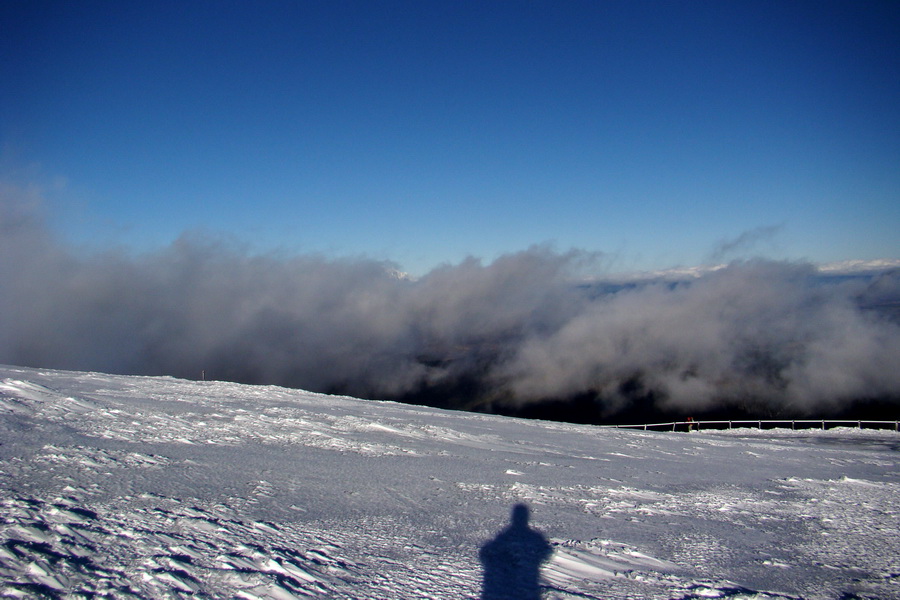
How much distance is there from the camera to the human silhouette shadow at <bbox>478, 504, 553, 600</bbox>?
3.69 meters

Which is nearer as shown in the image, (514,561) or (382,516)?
(514,561)

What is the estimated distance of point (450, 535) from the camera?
15.5 feet

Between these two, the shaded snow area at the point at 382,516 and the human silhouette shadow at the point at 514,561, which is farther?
the human silhouette shadow at the point at 514,561

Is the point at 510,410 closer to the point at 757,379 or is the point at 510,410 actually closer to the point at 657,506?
the point at 757,379

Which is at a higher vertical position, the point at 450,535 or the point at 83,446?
the point at 83,446

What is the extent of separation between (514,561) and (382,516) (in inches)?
53.8

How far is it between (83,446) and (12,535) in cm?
302

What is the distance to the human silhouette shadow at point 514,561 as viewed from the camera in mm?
3693

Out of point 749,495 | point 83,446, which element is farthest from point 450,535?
point 749,495

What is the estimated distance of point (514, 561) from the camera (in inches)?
168

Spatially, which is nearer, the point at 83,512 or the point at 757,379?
the point at 83,512

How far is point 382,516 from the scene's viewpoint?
5.05 metres

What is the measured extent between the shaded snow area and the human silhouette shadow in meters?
0.02

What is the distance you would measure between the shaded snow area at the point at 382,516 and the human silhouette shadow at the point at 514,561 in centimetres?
2
